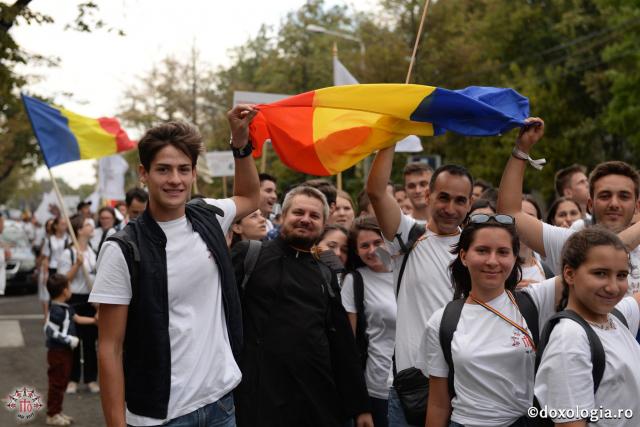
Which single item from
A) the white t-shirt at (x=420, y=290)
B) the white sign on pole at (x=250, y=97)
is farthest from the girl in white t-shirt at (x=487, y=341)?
the white sign on pole at (x=250, y=97)

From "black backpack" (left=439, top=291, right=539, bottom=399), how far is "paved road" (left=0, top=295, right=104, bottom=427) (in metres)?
5.71

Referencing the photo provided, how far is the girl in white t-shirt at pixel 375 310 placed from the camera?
18.2 ft

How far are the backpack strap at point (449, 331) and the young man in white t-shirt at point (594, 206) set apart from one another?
629 millimetres

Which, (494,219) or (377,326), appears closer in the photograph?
(494,219)

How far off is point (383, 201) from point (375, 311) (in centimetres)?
116

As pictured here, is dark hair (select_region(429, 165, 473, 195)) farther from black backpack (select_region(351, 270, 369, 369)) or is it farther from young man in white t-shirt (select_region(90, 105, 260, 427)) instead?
young man in white t-shirt (select_region(90, 105, 260, 427))

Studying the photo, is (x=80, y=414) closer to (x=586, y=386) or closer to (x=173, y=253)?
(x=173, y=253)

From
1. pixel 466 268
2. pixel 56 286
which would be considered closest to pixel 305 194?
pixel 466 268

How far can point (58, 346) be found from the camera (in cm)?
895

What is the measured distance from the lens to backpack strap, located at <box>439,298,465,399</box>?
3766 mm

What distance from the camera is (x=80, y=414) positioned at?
9070 mm

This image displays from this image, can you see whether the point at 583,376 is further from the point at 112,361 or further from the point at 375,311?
the point at 375,311

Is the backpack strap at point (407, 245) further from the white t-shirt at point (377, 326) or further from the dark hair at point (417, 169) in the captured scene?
the dark hair at point (417, 169)

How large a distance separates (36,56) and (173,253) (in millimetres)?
12613
